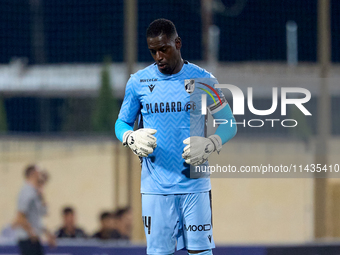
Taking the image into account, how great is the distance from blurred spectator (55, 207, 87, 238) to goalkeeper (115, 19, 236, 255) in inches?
153

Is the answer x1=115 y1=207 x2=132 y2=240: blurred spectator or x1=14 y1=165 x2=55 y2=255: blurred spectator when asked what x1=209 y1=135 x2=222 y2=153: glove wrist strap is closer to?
x1=115 y1=207 x2=132 y2=240: blurred spectator

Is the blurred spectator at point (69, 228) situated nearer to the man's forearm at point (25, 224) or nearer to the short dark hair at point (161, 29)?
the man's forearm at point (25, 224)

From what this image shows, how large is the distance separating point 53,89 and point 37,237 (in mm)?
2191

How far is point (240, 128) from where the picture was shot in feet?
20.8

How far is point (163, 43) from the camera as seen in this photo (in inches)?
106

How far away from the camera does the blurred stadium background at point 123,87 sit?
635cm

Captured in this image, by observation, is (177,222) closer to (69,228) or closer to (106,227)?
(106,227)

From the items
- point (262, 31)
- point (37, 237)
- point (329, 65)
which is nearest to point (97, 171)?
point (37, 237)

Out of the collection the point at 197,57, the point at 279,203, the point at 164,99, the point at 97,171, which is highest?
the point at 197,57

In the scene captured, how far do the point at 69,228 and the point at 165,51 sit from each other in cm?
440

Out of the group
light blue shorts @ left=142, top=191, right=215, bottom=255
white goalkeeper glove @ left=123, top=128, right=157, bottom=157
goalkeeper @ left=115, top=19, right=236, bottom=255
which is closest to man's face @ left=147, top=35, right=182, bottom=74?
goalkeeper @ left=115, top=19, right=236, bottom=255

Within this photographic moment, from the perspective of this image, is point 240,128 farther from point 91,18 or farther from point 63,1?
point 63,1

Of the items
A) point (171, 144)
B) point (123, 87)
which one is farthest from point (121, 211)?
point (171, 144)

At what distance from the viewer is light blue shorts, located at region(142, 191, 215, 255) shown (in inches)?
109
